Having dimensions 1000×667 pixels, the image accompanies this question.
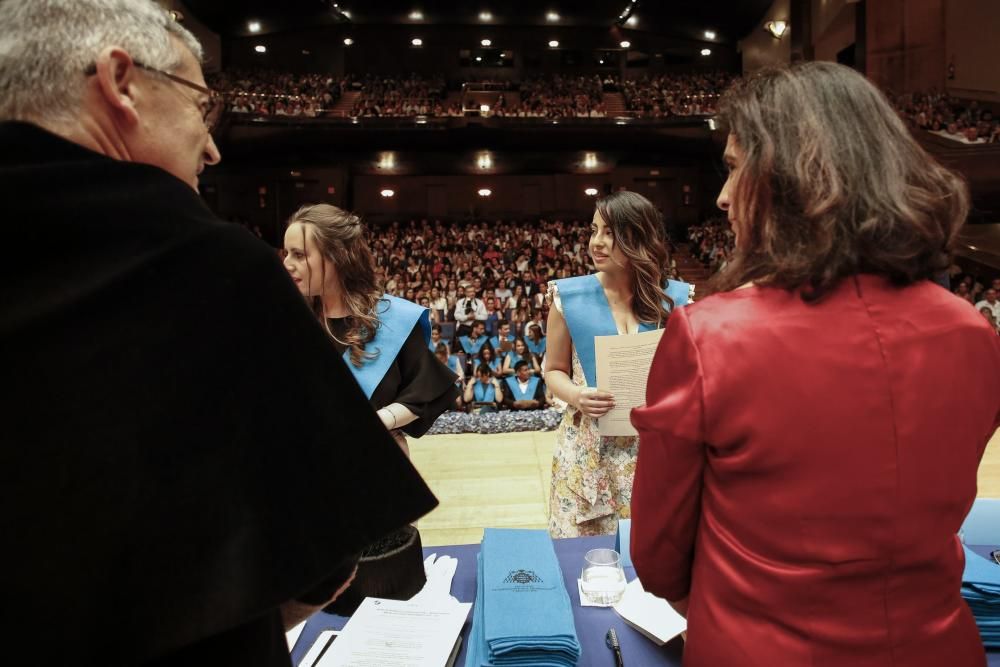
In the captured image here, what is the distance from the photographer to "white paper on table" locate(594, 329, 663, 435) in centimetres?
188

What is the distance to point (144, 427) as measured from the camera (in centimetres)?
59

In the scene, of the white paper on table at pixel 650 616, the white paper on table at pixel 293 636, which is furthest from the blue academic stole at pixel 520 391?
the white paper on table at pixel 293 636

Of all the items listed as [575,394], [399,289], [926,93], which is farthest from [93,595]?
[926,93]

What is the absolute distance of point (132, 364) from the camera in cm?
58

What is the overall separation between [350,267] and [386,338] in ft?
0.86

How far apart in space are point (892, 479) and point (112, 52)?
1.01 m

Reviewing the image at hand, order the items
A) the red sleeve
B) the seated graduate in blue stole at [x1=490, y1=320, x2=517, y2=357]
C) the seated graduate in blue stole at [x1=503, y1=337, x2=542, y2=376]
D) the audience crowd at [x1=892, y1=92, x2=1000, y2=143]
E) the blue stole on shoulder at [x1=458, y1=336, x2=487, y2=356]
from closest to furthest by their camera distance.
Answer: the red sleeve, the seated graduate in blue stole at [x1=503, y1=337, x2=542, y2=376], the seated graduate in blue stole at [x1=490, y1=320, x2=517, y2=357], the blue stole on shoulder at [x1=458, y1=336, x2=487, y2=356], the audience crowd at [x1=892, y1=92, x2=1000, y2=143]

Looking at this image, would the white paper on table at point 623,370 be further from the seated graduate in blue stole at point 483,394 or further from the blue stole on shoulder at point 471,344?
the blue stole on shoulder at point 471,344

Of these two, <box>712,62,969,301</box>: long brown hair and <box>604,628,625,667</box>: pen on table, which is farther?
<box>604,628,625,667</box>: pen on table

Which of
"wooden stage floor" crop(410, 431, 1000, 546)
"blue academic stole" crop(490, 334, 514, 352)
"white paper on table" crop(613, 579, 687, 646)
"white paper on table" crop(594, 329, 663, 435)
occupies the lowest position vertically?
"wooden stage floor" crop(410, 431, 1000, 546)

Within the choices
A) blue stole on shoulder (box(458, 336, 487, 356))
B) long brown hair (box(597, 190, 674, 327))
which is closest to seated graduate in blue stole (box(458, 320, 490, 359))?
blue stole on shoulder (box(458, 336, 487, 356))

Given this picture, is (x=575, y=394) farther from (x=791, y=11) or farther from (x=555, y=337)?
(x=791, y=11)

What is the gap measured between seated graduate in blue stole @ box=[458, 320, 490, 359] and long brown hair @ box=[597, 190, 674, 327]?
630 cm

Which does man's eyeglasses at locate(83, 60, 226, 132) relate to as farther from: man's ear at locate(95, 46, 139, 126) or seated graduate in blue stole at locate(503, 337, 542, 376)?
seated graduate in blue stole at locate(503, 337, 542, 376)
